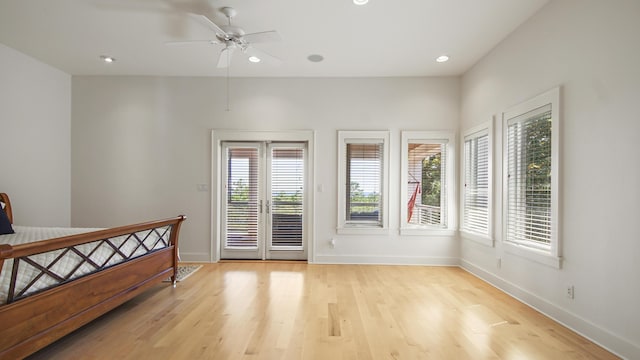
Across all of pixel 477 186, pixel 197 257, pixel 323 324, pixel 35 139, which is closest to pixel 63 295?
pixel 323 324

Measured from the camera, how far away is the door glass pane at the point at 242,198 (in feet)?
16.5

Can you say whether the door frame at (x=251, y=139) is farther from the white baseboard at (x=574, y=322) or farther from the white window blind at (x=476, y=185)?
the white baseboard at (x=574, y=322)

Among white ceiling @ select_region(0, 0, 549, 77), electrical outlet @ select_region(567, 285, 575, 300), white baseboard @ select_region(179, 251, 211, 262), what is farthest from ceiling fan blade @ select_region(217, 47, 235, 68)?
electrical outlet @ select_region(567, 285, 575, 300)

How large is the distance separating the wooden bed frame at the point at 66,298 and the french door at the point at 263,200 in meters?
1.70

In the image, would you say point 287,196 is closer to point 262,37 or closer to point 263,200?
point 263,200

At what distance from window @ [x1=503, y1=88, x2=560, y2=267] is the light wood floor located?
0.69 metres

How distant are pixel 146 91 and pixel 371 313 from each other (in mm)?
4809

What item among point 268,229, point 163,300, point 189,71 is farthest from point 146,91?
point 163,300

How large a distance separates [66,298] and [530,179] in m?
4.39

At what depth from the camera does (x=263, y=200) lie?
5027 mm

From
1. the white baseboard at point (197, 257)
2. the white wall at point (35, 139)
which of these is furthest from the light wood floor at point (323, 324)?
A: the white wall at point (35, 139)

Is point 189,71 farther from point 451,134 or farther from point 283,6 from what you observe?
point 451,134

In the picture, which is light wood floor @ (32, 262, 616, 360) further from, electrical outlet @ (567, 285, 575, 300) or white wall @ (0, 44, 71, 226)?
A: white wall @ (0, 44, 71, 226)

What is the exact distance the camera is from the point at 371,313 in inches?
117
